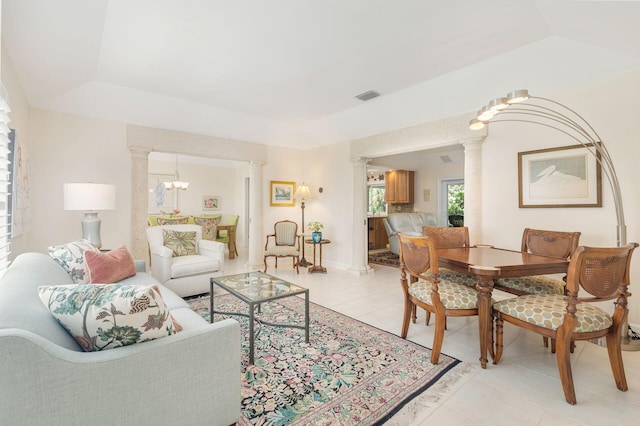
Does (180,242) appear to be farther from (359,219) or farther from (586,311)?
(586,311)

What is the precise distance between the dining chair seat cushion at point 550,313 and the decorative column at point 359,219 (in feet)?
10.2

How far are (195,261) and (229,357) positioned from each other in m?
2.57

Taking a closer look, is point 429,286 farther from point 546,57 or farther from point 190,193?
point 190,193

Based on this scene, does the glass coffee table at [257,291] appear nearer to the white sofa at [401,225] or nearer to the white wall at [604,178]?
the white wall at [604,178]

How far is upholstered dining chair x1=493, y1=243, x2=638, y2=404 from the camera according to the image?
1699 mm

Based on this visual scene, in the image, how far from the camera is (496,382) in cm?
193

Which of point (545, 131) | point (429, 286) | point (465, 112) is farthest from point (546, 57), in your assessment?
point (429, 286)

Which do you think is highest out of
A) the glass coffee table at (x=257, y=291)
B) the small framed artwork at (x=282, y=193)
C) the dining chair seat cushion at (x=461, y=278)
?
the small framed artwork at (x=282, y=193)

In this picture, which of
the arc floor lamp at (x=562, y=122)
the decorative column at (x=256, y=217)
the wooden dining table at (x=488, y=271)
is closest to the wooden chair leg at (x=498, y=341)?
the wooden dining table at (x=488, y=271)

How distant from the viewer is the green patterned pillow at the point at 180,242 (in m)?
3.88

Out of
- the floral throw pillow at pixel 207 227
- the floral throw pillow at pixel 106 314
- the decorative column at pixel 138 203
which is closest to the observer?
the floral throw pillow at pixel 106 314

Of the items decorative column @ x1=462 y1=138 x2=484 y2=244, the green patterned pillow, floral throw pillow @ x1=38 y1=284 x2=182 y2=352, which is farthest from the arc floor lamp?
the green patterned pillow

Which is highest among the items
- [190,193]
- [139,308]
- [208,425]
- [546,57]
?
[546,57]

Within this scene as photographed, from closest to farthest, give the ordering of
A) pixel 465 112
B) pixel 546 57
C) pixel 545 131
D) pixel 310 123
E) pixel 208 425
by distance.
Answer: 1. pixel 208 425
2. pixel 546 57
3. pixel 545 131
4. pixel 465 112
5. pixel 310 123
